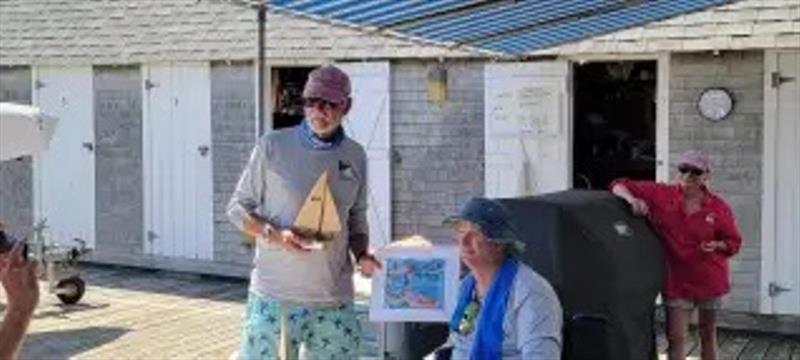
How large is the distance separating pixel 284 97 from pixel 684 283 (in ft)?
19.6

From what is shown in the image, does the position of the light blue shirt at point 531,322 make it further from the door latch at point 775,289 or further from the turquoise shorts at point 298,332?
the door latch at point 775,289

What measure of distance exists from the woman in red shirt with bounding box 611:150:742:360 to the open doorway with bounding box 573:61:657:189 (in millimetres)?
3486

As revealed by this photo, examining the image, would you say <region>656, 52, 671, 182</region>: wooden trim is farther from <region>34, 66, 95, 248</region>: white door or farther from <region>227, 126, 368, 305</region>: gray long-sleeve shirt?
<region>34, 66, 95, 248</region>: white door

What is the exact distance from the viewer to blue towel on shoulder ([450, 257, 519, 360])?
363 cm

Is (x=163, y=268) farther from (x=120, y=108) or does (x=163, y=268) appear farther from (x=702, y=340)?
(x=702, y=340)

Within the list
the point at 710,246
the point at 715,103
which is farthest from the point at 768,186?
the point at 710,246

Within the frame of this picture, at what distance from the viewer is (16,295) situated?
2.59 metres

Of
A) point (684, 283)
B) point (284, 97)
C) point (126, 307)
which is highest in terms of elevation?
point (284, 97)

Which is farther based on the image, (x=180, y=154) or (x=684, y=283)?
(x=180, y=154)

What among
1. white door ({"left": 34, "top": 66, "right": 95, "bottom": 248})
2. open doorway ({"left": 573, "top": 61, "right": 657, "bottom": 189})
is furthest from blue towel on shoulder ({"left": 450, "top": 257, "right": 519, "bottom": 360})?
white door ({"left": 34, "top": 66, "right": 95, "bottom": 248})

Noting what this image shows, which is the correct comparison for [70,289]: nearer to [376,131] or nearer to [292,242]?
[376,131]

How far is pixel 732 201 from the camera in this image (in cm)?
898

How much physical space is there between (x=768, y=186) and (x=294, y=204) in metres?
5.61

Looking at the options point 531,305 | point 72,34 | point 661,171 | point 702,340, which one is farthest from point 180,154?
point 531,305
